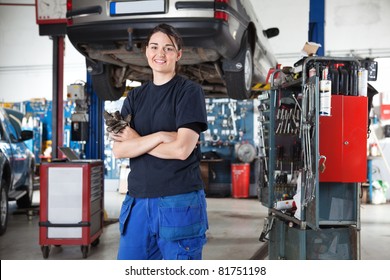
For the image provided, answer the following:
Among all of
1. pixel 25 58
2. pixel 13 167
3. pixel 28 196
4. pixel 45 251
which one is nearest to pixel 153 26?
pixel 45 251

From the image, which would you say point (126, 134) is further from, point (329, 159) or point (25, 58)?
point (25, 58)

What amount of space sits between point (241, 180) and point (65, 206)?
3.87 m

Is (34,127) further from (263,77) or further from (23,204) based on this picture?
(263,77)

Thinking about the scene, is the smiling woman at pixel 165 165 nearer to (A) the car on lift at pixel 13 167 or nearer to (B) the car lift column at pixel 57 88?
(B) the car lift column at pixel 57 88

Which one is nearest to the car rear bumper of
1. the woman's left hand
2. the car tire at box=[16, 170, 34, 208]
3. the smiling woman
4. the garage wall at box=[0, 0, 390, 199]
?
the garage wall at box=[0, 0, 390, 199]

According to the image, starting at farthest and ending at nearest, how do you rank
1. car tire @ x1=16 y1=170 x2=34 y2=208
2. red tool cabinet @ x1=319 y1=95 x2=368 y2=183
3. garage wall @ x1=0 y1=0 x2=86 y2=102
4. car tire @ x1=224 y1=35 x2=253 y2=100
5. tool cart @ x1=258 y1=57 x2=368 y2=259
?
car tire @ x1=16 y1=170 x2=34 y2=208 → garage wall @ x1=0 y1=0 x2=86 y2=102 → car tire @ x1=224 y1=35 x2=253 y2=100 → red tool cabinet @ x1=319 y1=95 x2=368 y2=183 → tool cart @ x1=258 y1=57 x2=368 y2=259

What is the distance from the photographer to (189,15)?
2.54m

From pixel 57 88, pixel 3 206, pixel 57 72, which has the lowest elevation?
pixel 3 206

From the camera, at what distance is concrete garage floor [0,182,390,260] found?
311cm

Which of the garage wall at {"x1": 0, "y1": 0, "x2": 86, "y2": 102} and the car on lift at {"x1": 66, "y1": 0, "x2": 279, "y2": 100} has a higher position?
the garage wall at {"x1": 0, "y1": 0, "x2": 86, "y2": 102}

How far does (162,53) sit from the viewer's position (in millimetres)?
1326

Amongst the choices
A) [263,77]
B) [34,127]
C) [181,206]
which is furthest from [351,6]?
[34,127]

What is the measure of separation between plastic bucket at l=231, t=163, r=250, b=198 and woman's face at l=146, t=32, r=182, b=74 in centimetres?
530

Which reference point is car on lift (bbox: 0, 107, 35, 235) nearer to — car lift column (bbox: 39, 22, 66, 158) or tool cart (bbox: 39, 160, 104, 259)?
car lift column (bbox: 39, 22, 66, 158)
